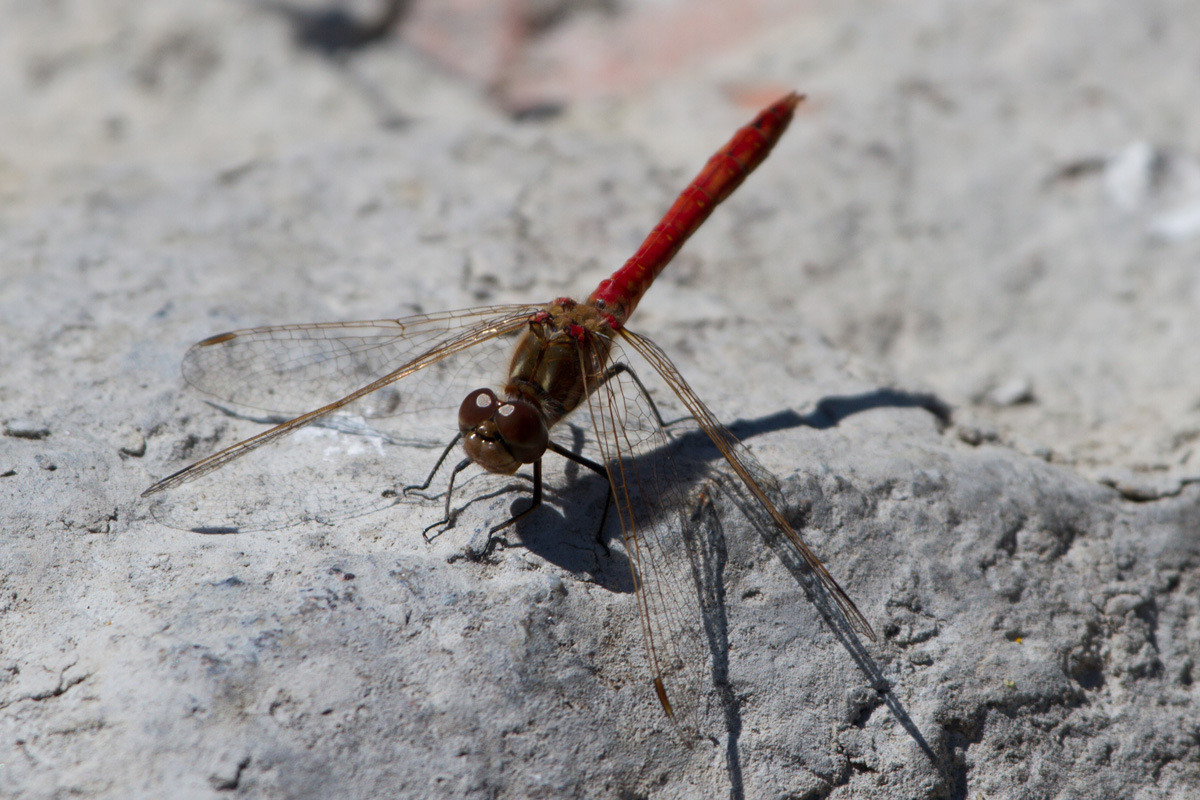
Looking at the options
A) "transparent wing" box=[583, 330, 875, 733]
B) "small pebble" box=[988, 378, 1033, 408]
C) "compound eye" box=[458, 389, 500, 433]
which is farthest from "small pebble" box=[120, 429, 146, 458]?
"small pebble" box=[988, 378, 1033, 408]

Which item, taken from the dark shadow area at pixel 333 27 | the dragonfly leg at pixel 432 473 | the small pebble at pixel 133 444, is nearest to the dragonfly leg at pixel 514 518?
the dragonfly leg at pixel 432 473

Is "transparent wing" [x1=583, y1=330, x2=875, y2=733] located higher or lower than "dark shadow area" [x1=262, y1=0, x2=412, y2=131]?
higher

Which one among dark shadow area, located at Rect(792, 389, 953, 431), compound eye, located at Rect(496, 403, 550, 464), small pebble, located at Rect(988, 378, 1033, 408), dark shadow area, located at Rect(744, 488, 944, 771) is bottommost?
compound eye, located at Rect(496, 403, 550, 464)

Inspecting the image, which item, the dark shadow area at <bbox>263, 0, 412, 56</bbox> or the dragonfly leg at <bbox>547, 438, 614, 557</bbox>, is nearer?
the dragonfly leg at <bbox>547, 438, 614, 557</bbox>

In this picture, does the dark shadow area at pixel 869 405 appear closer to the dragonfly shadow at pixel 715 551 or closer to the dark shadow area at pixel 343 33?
the dragonfly shadow at pixel 715 551

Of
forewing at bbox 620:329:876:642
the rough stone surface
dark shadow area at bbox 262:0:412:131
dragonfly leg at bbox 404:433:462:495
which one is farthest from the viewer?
dark shadow area at bbox 262:0:412:131

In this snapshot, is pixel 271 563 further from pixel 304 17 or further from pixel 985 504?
pixel 304 17

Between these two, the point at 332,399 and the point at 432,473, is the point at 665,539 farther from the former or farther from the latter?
the point at 332,399

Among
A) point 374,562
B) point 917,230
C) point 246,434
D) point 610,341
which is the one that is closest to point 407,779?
point 374,562

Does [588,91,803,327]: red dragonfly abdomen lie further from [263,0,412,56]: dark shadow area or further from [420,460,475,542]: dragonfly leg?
[263,0,412,56]: dark shadow area

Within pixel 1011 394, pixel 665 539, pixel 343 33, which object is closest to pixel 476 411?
pixel 665 539
